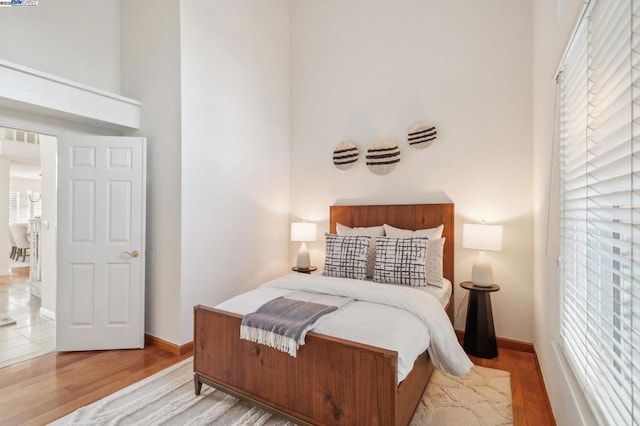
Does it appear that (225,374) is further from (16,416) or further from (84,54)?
(84,54)

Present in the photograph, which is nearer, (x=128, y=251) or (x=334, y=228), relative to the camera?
A: (x=128, y=251)

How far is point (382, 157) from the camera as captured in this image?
351cm

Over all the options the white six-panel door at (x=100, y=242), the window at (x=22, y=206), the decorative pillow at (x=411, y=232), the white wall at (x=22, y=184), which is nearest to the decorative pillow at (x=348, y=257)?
the decorative pillow at (x=411, y=232)

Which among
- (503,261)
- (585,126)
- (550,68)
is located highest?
(550,68)

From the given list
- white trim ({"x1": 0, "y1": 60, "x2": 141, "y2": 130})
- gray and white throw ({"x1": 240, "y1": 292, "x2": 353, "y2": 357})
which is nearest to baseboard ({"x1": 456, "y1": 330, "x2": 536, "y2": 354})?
gray and white throw ({"x1": 240, "y1": 292, "x2": 353, "y2": 357})

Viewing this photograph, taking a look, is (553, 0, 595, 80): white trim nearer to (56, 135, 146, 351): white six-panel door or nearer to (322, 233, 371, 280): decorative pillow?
(322, 233, 371, 280): decorative pillow

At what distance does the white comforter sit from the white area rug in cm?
29

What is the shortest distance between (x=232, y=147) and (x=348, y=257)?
5.60 ft

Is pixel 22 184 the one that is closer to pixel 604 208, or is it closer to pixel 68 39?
pixel 68 39

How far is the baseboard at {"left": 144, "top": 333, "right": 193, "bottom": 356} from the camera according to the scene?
284 cm

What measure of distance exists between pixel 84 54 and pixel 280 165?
227cm

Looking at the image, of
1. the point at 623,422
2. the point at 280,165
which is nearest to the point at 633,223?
the point at 623,422

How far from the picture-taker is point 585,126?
1.40 meters

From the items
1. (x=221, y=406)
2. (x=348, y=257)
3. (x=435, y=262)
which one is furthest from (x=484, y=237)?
(x=221, y=406)
